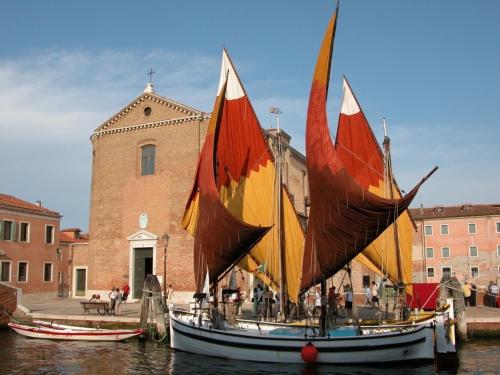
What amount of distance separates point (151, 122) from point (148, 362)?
19.3 metres

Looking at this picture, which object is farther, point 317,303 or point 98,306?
point 98,306

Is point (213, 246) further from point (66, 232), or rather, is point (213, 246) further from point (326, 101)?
point (66, 232)

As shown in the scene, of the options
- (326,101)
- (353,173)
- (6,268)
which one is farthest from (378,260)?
(6,268)

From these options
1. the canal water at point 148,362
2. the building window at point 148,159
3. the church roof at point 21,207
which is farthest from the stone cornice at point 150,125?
the canal water at point 148,362

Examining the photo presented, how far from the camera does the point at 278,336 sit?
15750 millimetres

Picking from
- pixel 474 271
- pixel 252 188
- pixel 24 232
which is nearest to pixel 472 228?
pixel 474 271

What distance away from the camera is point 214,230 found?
1694cm

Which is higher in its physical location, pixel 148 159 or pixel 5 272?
pixel 148 159

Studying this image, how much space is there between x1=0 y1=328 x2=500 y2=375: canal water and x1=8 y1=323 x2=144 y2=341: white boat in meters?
0.26

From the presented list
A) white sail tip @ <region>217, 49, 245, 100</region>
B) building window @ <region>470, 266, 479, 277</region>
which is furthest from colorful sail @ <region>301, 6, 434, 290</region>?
building window @ <region>470, 266, 479, 277</region>

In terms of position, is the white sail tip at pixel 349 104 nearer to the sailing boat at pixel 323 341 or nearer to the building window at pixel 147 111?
the sailing boat at pixel 323 341

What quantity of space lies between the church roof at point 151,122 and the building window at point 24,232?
329 inches

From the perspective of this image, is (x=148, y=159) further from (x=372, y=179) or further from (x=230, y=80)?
(x=372, y=179)

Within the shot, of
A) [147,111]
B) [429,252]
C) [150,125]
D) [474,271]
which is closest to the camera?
[150,125]
